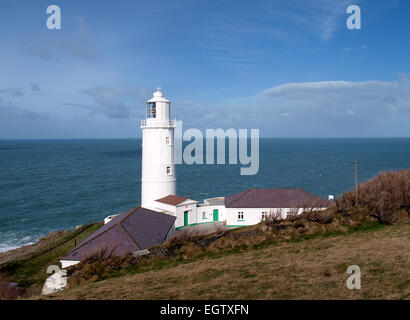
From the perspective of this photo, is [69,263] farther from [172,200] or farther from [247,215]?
[247,215]

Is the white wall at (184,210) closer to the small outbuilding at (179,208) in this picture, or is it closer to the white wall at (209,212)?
the small outbuilding at (179,208)

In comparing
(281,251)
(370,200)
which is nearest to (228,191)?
(370,200)

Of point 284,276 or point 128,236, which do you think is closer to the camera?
point 284,276

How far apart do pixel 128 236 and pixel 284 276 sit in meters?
11.1

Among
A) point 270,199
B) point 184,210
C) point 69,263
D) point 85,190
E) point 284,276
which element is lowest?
point 85,190

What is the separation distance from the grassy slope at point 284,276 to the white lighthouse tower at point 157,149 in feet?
50.4

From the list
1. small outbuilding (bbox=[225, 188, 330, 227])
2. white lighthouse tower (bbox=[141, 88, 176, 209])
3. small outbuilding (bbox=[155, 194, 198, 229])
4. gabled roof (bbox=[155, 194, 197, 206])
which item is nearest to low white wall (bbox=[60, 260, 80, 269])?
small outbuilding (bbox=[155, 194, 198, 229])

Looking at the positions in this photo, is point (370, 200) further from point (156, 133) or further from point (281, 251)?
point (156, 133)

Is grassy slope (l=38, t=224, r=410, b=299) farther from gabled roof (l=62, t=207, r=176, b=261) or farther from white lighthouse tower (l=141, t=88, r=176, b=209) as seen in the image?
white lighthouse tower (l=141, t=88, r=176, b=209)

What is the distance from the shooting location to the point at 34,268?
22.2 meters

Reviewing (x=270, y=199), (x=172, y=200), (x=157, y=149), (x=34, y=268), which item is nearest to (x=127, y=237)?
(x=34, y=268)

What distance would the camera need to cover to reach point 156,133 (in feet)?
95.7

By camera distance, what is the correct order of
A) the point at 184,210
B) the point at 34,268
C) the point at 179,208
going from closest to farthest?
1. the point at 34,268
2. the point at 179,208
3. the point at 184,210

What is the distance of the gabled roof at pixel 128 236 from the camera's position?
17516 millimetres
